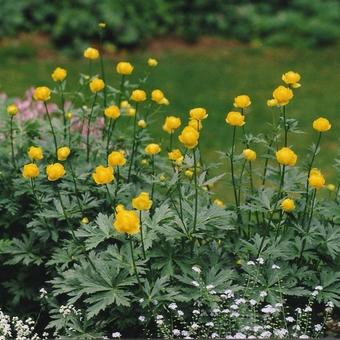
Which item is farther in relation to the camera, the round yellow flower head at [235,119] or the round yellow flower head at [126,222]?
the round yellow flower head at [235,119]

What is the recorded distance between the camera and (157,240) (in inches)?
151

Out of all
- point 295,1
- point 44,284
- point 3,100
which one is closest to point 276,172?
point 44,284

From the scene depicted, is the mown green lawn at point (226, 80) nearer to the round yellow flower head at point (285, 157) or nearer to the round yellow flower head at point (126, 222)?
the round yellow flower head at point (285, 157)

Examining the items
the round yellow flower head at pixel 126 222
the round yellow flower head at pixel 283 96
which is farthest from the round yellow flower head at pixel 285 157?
the round yellow flower head at pixel 126 222

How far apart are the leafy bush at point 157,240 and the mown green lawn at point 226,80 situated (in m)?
2.75

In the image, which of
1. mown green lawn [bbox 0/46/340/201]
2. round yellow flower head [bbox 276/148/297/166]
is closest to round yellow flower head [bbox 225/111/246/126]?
round yellow flower head [bbox 276/148/297/166]

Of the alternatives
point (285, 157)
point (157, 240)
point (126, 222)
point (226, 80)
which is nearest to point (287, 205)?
point (285, 157)

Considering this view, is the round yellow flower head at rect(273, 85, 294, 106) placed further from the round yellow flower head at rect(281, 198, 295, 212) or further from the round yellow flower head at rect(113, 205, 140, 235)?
the round yellow flower head at rect(113, 205, 140, 235)

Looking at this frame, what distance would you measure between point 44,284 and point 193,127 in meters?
1.12

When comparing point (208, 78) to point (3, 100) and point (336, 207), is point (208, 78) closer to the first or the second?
point (3, 100)

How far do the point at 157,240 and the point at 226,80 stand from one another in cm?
560

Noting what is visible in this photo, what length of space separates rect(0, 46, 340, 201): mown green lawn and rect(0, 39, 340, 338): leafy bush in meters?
2.75

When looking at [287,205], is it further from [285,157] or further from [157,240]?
[157,240]

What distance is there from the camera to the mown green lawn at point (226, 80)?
25.0 feet
